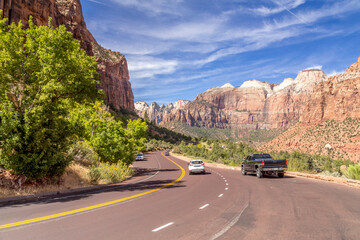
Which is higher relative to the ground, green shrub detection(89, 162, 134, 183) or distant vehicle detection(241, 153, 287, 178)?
distant vehicle detection(241, 153, 287, 178)

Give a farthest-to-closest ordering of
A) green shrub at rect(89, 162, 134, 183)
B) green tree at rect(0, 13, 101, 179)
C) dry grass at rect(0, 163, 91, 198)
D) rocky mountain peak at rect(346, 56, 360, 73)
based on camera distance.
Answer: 1. rocky mountain peak at rect(346, 56, 360, 73)
2. green shrub at rect(89, 162, 134, 183)
3. green tree at rect(0, 13, 101, 179)
4. dry grass at rect(0, 163, 91, 198)

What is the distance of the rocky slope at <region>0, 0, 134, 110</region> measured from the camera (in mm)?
52097

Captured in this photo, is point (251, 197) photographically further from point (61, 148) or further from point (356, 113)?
point (356, 113)

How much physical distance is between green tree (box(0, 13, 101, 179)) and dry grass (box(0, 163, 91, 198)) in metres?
0.64

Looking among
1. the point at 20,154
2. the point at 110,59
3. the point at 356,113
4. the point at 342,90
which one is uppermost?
the point at 110,59

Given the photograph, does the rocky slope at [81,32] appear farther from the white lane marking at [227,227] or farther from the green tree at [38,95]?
the white lane marking at [227,227]

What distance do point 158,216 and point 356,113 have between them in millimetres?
108286

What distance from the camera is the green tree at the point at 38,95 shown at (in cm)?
1245

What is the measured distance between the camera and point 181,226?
21.7ft

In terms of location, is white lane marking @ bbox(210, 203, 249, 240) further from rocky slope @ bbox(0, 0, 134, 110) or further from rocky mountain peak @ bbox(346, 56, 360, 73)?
rocky mountain peak @ bbox(346, 56, 360, 73)

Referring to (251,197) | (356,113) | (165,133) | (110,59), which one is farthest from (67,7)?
(356,113)

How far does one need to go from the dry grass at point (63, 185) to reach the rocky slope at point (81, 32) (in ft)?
144

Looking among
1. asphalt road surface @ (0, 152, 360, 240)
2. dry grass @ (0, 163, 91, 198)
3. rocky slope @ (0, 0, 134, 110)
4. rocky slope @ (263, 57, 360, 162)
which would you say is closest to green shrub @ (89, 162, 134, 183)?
dry grass @ (0, 163, 91, 198)

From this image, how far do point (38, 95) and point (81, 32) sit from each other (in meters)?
94.3
